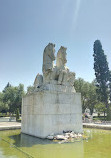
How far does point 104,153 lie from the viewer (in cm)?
552

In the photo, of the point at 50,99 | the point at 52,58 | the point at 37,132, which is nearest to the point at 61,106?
the point at 50,99

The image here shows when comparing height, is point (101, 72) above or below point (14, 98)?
above

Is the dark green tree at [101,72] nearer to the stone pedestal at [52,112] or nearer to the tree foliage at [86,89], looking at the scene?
the tree foliage at [86,89]

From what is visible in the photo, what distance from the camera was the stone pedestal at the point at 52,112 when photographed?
8.52m

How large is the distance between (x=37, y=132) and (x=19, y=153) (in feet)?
10.6

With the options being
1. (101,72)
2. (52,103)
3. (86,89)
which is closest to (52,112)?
(52,103)

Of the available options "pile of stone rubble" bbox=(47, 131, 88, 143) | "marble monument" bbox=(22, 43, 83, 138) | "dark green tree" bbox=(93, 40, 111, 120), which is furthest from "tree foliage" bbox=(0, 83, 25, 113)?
"pile of stone rubble" bbox=(47, 131, 88, 143)

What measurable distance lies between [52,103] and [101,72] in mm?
24127

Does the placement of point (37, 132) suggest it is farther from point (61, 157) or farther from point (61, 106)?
point (61, 157)

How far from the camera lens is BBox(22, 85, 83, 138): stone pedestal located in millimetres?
8523

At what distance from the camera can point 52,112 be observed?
880cm

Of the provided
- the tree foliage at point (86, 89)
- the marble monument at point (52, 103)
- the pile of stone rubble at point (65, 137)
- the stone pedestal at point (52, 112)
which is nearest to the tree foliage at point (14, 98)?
the tree foliage at point (86, 89)

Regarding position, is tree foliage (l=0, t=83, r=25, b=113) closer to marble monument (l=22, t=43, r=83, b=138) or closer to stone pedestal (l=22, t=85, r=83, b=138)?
marble monument (l=22, t=43, r=83, b=138)

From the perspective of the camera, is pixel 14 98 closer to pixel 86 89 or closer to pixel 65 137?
pixel 86 89
